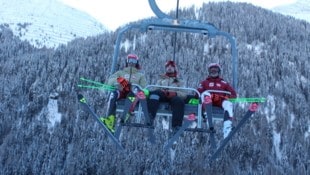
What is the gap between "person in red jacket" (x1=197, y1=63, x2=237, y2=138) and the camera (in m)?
8.13

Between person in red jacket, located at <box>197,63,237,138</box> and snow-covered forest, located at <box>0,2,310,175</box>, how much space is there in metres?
12.9

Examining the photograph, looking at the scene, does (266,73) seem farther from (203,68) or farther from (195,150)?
(195,150)

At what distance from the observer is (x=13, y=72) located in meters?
26.1

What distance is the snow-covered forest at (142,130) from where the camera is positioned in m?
21.5

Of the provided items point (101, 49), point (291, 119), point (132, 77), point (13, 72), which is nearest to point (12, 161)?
point (13, 72)

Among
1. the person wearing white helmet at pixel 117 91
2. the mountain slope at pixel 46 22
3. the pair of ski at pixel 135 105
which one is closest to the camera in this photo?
the pair of ski at pixel 135 105

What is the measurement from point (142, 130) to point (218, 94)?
14557mm

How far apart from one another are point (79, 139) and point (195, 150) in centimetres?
491

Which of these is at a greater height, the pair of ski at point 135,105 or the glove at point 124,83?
the glove at point 124,83

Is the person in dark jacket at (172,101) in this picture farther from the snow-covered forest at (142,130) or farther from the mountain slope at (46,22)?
the mountain slope at (46,22)

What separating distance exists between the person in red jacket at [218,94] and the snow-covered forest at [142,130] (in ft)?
42.2

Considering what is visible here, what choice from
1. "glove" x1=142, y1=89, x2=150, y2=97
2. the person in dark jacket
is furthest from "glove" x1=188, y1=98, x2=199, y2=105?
"glove" x1=142, y1=89, x2=150, y2=97

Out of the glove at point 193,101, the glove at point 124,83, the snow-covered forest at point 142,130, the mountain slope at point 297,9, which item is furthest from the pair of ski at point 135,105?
the mountain slope at point 297,9

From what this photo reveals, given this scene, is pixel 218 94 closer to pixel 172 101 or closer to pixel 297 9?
pixel 172 101
